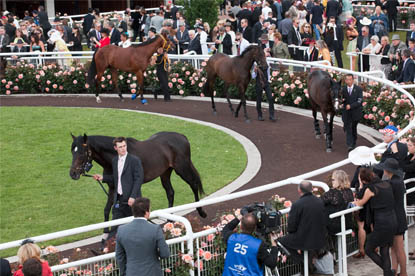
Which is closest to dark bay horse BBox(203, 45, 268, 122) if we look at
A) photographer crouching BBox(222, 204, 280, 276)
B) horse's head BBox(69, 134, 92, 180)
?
horse's head BBox(69, 134, 92, 180)

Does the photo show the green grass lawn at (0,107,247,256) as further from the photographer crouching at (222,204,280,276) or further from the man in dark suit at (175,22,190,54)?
the man in dark suit at (175,22,190,54)

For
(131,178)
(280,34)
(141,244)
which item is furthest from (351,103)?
(141,244)

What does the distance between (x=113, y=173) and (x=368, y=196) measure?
3240mm

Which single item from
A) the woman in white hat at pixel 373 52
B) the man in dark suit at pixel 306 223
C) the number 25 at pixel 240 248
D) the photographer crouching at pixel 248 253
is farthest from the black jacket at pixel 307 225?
the woman in white hat at pixel 373 52

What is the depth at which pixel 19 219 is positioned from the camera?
37.7 feet

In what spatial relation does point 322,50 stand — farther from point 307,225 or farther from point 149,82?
point 307,225

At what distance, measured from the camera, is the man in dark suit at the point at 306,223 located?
7902 millimetres

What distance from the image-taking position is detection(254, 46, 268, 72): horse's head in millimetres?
17297

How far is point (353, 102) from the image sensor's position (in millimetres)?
14742

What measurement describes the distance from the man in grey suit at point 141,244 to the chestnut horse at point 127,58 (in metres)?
13.7

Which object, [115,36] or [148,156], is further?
[115,36]

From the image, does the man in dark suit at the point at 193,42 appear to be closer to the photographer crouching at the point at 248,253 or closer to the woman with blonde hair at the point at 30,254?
the photographer crouching at the point at 248,253

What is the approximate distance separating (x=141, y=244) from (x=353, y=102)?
28.4ft

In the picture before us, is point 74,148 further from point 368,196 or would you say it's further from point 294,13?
point 294,13
